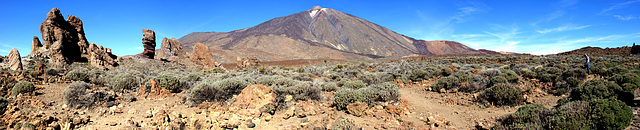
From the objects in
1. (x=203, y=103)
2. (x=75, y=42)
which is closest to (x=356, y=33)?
(x=75, y=42)

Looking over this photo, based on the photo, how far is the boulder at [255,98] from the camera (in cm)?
516

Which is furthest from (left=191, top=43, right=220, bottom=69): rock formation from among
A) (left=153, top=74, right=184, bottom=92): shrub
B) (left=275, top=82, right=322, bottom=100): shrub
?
(left=275, top=82, right=322, bottom=100): shrub

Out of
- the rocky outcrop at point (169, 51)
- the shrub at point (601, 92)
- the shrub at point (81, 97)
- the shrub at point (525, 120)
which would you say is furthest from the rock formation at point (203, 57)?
the shrub at point (601, 92)

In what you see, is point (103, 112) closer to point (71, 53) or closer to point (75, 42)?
point (71, 53)

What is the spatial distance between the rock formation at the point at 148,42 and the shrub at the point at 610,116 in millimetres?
26526

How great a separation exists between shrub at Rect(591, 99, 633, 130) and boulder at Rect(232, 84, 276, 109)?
519cm

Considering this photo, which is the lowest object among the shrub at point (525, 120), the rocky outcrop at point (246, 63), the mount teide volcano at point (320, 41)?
the shrub at point (525, 120)

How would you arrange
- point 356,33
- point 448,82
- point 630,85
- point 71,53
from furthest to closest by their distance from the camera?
point 356,33, point 71,53, point 448,82, point 630,85

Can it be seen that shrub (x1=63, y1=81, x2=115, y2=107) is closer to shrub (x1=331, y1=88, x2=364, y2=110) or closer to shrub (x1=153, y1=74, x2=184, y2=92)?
shrub (x1=153, y1=74, x2=184, y2=92)

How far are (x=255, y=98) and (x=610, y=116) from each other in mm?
5686

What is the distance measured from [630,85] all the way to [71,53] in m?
24.6

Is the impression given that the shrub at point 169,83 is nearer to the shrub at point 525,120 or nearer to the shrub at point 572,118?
the shrub at point 525,120

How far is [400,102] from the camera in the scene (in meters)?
6.25

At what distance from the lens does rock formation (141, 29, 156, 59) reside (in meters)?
21.6
